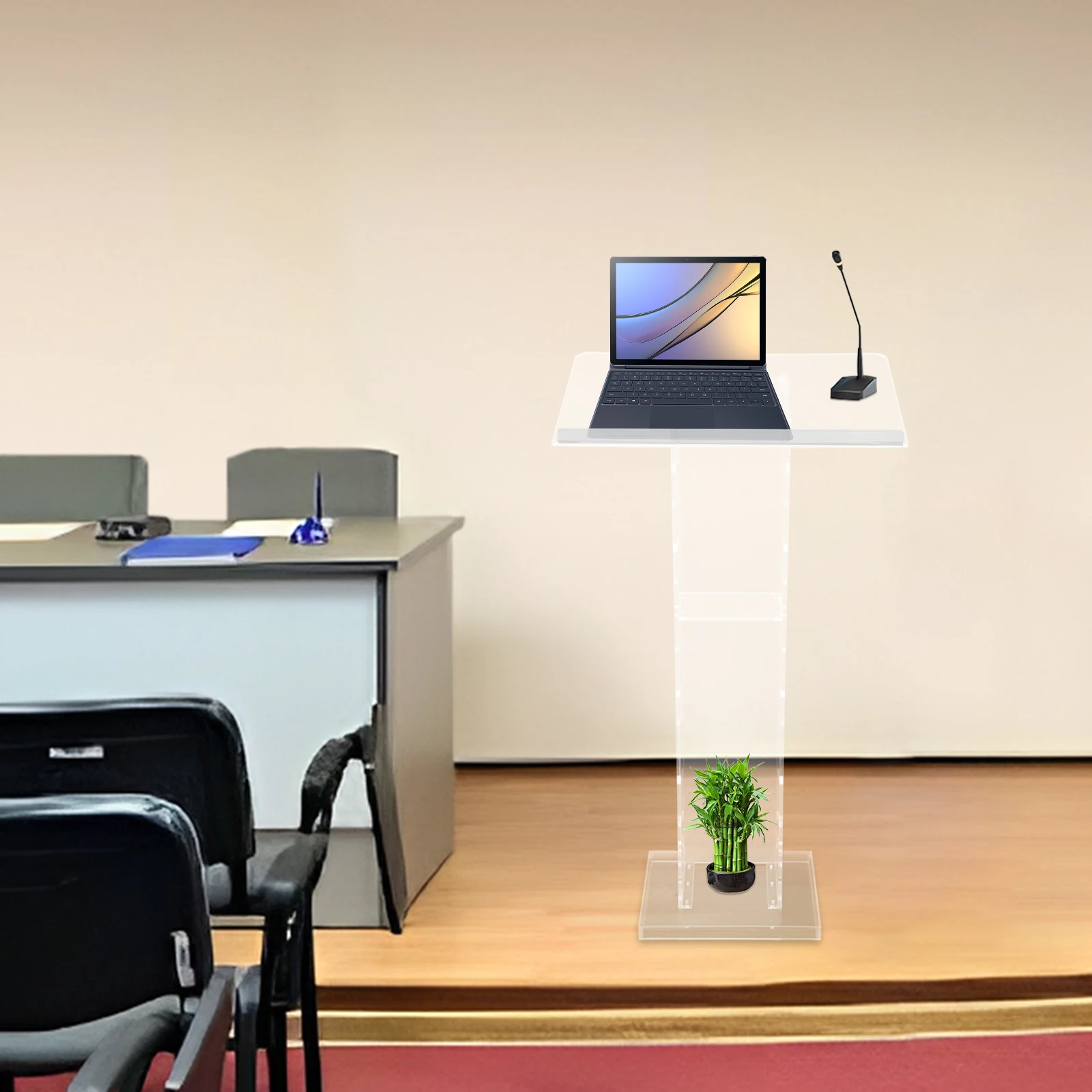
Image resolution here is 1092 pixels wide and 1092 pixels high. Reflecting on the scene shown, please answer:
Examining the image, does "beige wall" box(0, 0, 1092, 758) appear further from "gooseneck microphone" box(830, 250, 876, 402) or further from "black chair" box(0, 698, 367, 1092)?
"black chair" box(0, 698, 367, 1092)

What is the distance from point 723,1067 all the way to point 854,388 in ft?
4.68

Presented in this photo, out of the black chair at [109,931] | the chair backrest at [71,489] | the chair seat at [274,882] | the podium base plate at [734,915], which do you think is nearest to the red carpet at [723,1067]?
the podium base plate at [734,915]

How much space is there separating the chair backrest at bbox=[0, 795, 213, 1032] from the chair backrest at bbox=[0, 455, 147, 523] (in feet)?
8.41

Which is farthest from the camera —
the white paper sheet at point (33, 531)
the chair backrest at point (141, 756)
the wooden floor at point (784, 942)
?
the white paper sheet at point (33, 531)

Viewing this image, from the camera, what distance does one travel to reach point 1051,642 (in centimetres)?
511

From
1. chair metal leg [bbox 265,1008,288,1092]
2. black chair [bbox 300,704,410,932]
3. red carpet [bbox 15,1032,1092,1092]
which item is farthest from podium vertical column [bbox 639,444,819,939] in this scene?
chair metal leg [bbox 265,1008,288,1092]

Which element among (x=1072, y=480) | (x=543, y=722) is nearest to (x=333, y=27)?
(x=543, y=722)

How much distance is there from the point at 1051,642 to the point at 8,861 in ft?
13.4

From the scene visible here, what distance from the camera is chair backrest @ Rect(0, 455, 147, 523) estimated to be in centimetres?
427

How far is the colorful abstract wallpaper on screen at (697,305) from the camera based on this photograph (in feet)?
10.8

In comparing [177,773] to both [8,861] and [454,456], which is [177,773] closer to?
[8,861]

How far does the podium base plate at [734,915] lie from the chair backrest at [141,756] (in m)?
1.41

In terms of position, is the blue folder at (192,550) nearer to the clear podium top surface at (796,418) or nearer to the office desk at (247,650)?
the office desk at (247,650)

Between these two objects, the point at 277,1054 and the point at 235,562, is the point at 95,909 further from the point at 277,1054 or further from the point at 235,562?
the point at 235,562
